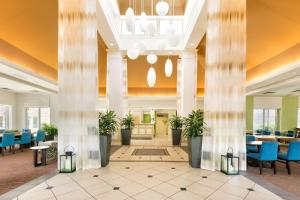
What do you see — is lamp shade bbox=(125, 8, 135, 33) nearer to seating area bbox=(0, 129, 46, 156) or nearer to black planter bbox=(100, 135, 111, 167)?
black planter bbox=(100, 135, 111, 167)

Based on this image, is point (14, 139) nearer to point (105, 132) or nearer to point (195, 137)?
point (105, 132)

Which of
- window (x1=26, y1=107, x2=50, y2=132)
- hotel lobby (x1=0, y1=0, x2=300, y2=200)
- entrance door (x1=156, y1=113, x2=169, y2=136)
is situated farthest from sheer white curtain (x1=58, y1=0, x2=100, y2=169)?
window (x1=26, y1=107, x2=50, y2=132)

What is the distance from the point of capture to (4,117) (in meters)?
12.9

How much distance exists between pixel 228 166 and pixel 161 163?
189 cm

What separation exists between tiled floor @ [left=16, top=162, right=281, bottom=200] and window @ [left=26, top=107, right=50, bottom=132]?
1141 centimetres

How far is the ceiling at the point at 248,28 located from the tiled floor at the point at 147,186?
15.9 feet

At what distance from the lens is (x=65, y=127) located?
4.73 m

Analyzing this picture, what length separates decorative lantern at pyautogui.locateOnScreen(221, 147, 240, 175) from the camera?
4.42 m

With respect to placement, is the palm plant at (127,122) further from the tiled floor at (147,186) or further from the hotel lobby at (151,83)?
the tiled floor at (147,186)

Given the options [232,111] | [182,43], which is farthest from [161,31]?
[232,111]

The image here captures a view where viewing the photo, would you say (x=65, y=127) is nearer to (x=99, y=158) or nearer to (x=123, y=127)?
(x=99, y=158)

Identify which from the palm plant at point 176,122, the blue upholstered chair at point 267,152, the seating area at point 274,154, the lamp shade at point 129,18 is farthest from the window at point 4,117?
the blue upholstered chair at point 267,152

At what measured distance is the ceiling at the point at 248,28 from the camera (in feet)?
17.3

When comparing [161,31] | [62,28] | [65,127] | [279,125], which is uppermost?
[161,31]
